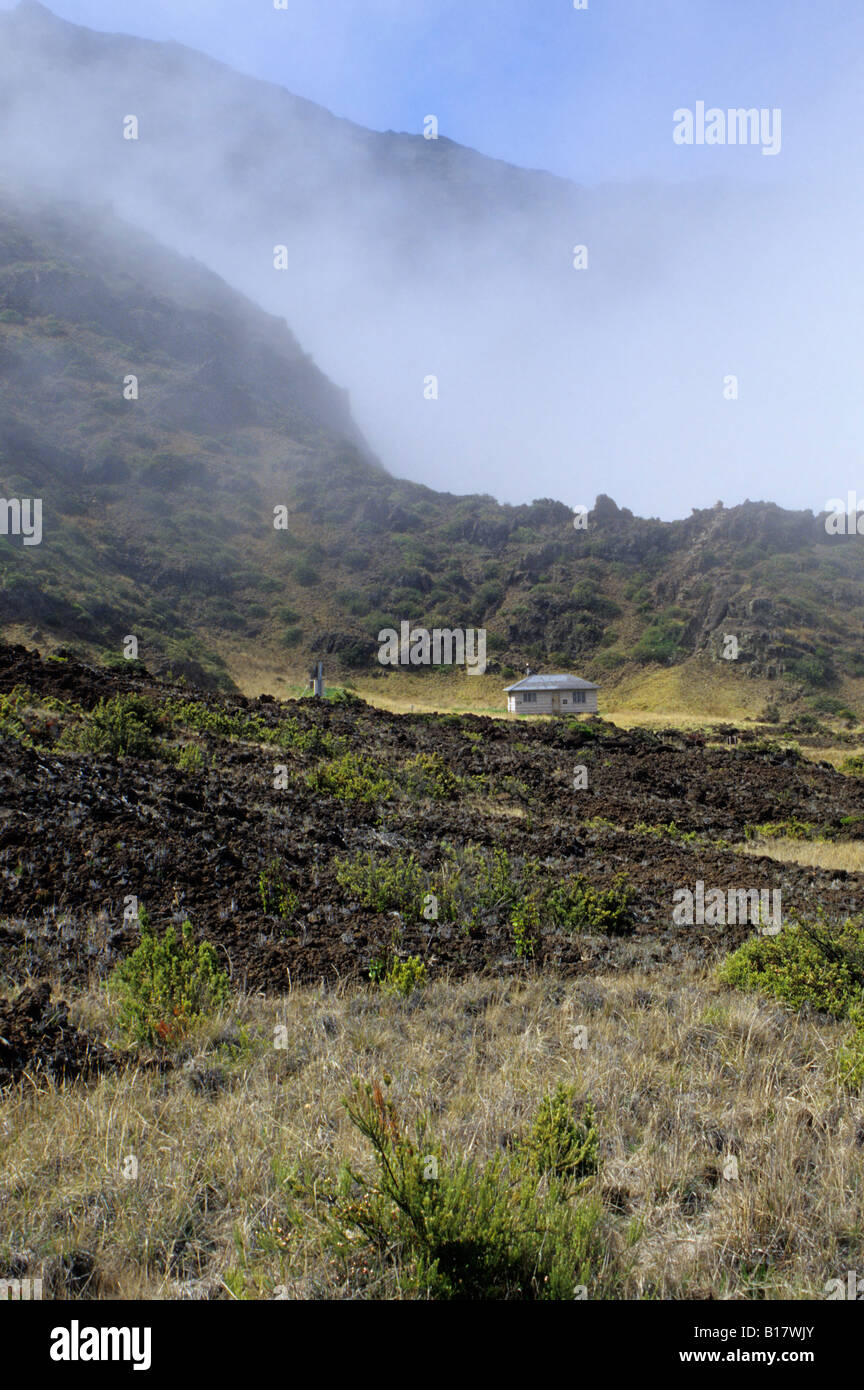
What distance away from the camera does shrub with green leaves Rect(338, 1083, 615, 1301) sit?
2.29 meters

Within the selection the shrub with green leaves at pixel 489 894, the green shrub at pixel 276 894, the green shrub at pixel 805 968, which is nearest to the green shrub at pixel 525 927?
the shrub with green leaves at pixel 489 894

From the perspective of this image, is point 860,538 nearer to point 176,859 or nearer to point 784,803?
point 784,803

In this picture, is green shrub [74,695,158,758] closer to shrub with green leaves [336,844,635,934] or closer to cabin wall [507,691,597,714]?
shrub with green leaves [336,844,635,934]

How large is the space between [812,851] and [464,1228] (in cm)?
1237

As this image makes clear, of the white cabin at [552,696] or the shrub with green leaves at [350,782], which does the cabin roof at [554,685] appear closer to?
the white cabin at [552,696]

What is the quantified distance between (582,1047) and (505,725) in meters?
21.0

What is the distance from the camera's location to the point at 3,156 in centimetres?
11681

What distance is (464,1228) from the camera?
7.66 feet

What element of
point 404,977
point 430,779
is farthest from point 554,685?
point 404,977

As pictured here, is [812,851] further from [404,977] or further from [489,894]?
[404,977]

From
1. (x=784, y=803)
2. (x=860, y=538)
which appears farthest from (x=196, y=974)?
(x=860, y=538)

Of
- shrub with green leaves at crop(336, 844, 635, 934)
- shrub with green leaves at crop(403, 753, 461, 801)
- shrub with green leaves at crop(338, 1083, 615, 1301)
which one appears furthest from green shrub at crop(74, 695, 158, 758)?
shrub with green leaves at crop(338, 1083, 615, 1301)

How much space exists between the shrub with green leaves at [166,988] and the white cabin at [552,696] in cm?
3922

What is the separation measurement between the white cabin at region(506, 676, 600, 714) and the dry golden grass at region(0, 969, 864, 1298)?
129 feet
